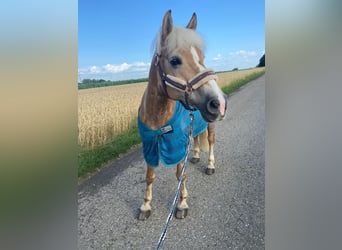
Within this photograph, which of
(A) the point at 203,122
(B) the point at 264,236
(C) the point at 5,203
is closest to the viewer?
(C) the point at 5,203

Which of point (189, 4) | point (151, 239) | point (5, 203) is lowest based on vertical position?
point (151, 239)

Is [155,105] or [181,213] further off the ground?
[155,105]

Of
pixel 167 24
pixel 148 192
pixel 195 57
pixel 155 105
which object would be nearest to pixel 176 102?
pixel 155 105

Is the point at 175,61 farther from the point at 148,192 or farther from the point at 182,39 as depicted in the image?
the point at 148,192

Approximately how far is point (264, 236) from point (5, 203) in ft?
3.43

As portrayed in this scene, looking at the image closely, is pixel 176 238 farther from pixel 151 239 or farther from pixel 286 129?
pixel 286 129

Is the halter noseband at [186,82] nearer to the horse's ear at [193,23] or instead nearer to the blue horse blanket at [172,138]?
the blue horse blanket at [172,138]

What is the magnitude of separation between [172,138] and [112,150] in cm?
31

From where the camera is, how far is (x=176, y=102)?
1304mm

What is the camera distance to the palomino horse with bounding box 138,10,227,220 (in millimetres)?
1151

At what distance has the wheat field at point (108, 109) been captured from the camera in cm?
129

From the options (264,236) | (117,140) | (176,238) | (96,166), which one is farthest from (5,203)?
(264,236)

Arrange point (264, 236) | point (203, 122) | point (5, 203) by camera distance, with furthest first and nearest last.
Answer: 1. point (203, 122)
2. point (264, 236)
3. point (5, 203)

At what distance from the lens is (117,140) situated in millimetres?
1405
